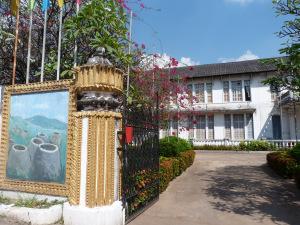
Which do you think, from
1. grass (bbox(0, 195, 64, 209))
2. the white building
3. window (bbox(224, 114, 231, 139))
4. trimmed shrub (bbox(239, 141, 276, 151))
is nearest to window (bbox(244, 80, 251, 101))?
the white building

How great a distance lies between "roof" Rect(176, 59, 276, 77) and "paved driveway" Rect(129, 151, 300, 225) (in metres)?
16.4

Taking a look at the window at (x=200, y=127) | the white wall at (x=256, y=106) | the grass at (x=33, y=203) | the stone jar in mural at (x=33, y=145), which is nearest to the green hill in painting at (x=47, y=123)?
the stone jar in mural at (x=33, y=145)

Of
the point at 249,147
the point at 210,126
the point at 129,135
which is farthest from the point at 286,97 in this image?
the point at 129,135

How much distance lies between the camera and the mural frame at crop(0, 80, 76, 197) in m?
6.54

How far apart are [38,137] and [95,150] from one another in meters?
1.79

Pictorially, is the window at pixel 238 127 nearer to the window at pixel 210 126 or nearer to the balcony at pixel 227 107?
the balcony at pixel 227 107

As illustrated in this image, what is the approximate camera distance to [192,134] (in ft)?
99.3

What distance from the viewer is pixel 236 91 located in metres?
29.3

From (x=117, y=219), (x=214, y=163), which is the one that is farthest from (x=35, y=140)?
(x=214, y=163)

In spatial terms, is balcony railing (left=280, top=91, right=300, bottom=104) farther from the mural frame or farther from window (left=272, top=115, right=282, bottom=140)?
the mural frame

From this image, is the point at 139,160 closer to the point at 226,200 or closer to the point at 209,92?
the point at 226,200

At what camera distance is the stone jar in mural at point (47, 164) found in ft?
22.0

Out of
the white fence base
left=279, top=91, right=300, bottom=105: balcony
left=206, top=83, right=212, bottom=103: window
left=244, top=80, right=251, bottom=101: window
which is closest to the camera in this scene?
the white fence base

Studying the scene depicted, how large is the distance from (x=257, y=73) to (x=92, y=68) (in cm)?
2474
